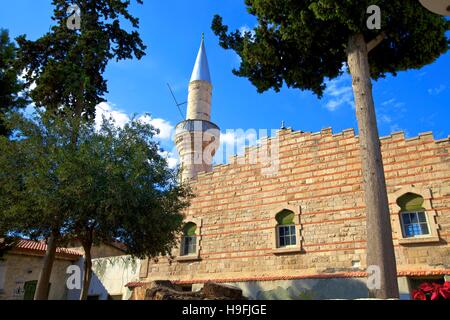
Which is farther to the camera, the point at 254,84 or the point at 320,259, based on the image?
the point at 320,259

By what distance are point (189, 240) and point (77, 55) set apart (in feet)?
31.7

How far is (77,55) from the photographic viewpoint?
1332 centimetres

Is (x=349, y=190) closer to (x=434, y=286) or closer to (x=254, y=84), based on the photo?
(x=254, y=84)

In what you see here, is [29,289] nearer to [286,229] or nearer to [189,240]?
[189,240]

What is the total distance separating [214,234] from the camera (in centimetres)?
1642

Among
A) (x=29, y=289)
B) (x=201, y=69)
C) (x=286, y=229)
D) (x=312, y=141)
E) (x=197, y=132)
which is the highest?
(x=201, y=69)

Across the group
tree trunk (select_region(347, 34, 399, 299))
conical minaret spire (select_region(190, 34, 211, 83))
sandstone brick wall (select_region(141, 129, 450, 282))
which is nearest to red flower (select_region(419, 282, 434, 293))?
tree trunk (select_region(347, 34, 399, 299))

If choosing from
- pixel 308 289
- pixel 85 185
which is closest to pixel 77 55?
pixel 85 185

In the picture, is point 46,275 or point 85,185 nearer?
point 85,185

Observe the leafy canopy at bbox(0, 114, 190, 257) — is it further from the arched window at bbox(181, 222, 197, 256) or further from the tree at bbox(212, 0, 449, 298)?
the arched window at bbox(181, 222, 197, 256)

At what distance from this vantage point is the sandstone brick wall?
493 inches

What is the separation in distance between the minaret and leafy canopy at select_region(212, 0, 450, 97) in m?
11.2
